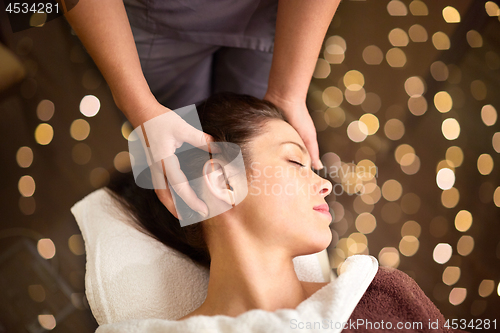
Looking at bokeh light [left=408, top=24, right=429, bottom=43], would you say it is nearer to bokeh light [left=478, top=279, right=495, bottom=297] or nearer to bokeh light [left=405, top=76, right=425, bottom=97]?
bokeh light [left=405, top=76, right=425, bottom=97]

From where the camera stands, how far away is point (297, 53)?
0.77 meters

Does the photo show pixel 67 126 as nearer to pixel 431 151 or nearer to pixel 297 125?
pixel 297 125

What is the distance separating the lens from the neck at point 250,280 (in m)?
0.61

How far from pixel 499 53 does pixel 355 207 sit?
2.43ft

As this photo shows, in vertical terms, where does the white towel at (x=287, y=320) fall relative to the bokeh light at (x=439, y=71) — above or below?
below

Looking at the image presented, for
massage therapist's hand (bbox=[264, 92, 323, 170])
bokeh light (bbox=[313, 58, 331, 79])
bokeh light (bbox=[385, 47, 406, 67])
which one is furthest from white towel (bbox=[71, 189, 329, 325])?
bokeh light (bbox=[385, 47, 406, 67])

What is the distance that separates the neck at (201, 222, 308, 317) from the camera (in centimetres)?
61

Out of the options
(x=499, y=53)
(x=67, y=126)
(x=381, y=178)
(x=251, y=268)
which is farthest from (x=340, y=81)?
(x=67, y=126)

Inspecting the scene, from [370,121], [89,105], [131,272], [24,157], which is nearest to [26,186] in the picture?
[24,157]

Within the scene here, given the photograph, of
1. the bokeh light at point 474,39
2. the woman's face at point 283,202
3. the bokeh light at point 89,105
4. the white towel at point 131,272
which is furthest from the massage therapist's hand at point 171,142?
the bokeh light at point 474,39

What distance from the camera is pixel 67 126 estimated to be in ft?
3.42

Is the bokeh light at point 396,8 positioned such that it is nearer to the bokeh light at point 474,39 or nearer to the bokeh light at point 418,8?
the bokeh light at point 418,8

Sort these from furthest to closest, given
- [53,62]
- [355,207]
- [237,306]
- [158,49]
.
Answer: [355,207] < [53,62] < [158,49] < [237,306]

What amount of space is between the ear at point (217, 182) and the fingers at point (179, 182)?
0.04 m
